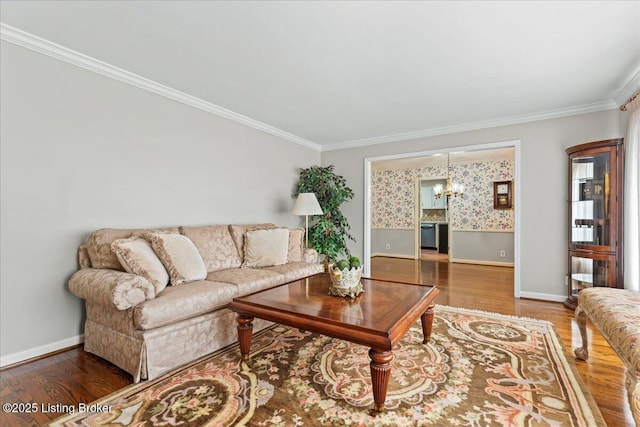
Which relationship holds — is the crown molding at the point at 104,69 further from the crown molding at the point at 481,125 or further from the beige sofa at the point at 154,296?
the crown molding at the point at 481,125

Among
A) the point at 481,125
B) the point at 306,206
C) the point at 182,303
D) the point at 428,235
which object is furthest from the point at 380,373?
the point at 428,235

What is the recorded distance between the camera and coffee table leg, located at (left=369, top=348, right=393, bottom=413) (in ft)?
5.04

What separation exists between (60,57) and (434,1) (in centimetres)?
279

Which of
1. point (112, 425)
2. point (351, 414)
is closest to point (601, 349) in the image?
point (351, 414)

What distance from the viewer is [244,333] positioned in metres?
2.14

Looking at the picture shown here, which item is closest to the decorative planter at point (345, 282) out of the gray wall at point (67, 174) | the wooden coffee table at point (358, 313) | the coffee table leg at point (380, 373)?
the wooden coffee table at point (358, 313)

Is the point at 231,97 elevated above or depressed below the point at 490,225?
above

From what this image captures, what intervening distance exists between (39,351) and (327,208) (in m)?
3.55

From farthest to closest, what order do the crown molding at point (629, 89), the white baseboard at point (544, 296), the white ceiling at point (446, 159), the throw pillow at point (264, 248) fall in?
the white ceiling at point (446, 159) → the white baseboard at point (544, 296) → the throw pillow at point (264, 248) → the crown molding at point (629, 89)

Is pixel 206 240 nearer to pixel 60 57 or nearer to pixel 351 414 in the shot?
pixel 60 57

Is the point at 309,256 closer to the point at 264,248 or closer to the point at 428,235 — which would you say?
the point at 264,248

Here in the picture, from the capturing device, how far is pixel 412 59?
251 centimetres

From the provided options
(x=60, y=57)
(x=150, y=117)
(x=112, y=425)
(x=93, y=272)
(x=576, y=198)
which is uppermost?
(x=60, y=57)

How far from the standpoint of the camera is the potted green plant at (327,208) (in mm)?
4715
